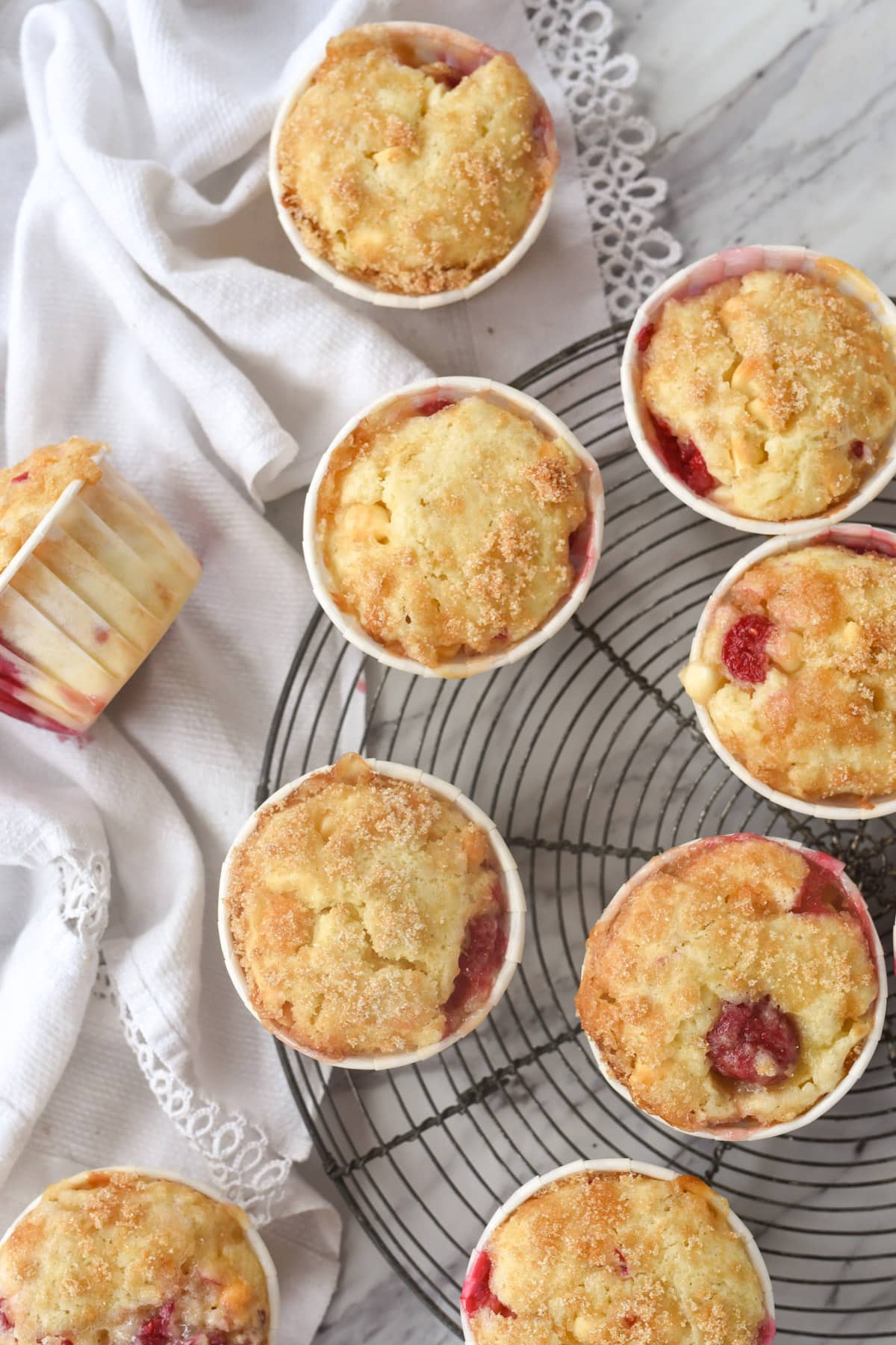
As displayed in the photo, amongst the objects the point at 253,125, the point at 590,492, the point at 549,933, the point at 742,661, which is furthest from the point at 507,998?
the point at 253,125

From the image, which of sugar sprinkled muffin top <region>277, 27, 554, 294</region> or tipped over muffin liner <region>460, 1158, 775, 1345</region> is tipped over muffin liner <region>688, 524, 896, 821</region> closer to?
tipped over muffin liner <region>460, 1158, 775, 1345</region>

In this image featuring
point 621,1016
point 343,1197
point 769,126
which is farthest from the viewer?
point 769,126

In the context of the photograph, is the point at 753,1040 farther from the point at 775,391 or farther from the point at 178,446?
the point at 178,446

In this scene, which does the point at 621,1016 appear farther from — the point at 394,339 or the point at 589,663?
the point at 394,339

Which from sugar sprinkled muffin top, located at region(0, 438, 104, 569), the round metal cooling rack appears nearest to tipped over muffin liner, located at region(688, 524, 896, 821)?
the round metal cooling rack

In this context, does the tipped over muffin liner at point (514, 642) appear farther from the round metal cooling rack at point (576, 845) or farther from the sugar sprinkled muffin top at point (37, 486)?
the sugar sprinkled muffin top at point (37, 486)

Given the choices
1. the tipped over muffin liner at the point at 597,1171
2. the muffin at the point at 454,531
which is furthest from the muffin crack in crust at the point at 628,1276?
the muffin at the point at 454,531
